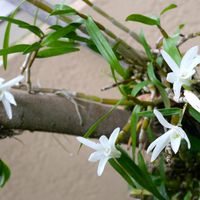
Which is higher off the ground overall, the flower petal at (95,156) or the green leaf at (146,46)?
the green leaf at (146,46)

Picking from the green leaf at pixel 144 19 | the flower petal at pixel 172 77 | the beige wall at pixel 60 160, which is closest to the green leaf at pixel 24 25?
the green leaf at pixel 144 19

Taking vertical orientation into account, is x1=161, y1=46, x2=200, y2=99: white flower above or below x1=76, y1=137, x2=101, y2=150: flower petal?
above

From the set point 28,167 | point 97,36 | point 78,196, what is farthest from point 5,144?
point 97,36

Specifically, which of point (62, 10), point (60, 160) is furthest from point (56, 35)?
point (60, 160)

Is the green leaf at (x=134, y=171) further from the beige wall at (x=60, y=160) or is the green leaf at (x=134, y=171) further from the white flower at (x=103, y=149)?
the beige wall at (x=60, y=160)

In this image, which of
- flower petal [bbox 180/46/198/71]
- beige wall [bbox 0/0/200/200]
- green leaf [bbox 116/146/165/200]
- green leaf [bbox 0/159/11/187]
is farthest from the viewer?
beige wall [bbox 0/0/200/200]

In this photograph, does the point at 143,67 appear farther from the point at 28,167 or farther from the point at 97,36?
the point at 28,167

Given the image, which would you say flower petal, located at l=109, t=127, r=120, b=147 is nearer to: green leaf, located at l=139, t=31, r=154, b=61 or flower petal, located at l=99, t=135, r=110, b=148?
flower petal, located at l=99, t=135, r=110, b=148

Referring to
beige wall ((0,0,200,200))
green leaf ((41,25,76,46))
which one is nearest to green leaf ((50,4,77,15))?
green leaf ((41,25,76,46))
